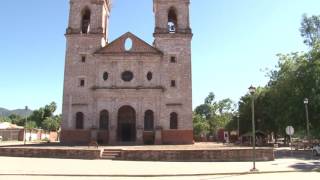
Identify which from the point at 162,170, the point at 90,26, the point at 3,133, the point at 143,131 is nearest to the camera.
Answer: the point at 162,170

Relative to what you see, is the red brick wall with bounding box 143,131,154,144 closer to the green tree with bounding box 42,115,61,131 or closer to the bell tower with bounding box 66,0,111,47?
the bell tower with bounding box 66,0,111,47

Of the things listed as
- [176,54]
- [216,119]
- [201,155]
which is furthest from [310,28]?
[216,119]

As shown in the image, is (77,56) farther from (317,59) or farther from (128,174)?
(128,174)

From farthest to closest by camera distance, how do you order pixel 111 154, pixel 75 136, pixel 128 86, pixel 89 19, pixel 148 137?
pixel 89 19, pixel 128 86, pixel 75 136, pixel 148 137, pixel 111 154

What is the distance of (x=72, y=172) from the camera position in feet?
59.2

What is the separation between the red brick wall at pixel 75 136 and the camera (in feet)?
148

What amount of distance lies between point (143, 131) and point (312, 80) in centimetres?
1835

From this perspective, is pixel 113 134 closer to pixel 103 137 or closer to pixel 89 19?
pixel 103 137

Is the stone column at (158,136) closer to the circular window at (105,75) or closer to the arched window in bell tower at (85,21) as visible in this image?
the circular window at (105,75)

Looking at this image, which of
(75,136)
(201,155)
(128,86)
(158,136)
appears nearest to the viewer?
(201,155)

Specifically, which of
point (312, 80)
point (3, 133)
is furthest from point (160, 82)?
point (3, 133)

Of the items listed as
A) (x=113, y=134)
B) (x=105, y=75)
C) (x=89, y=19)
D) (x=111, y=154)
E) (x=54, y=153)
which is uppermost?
(x=89, y=19)

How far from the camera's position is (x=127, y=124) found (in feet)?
151

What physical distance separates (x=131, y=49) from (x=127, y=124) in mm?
8606
